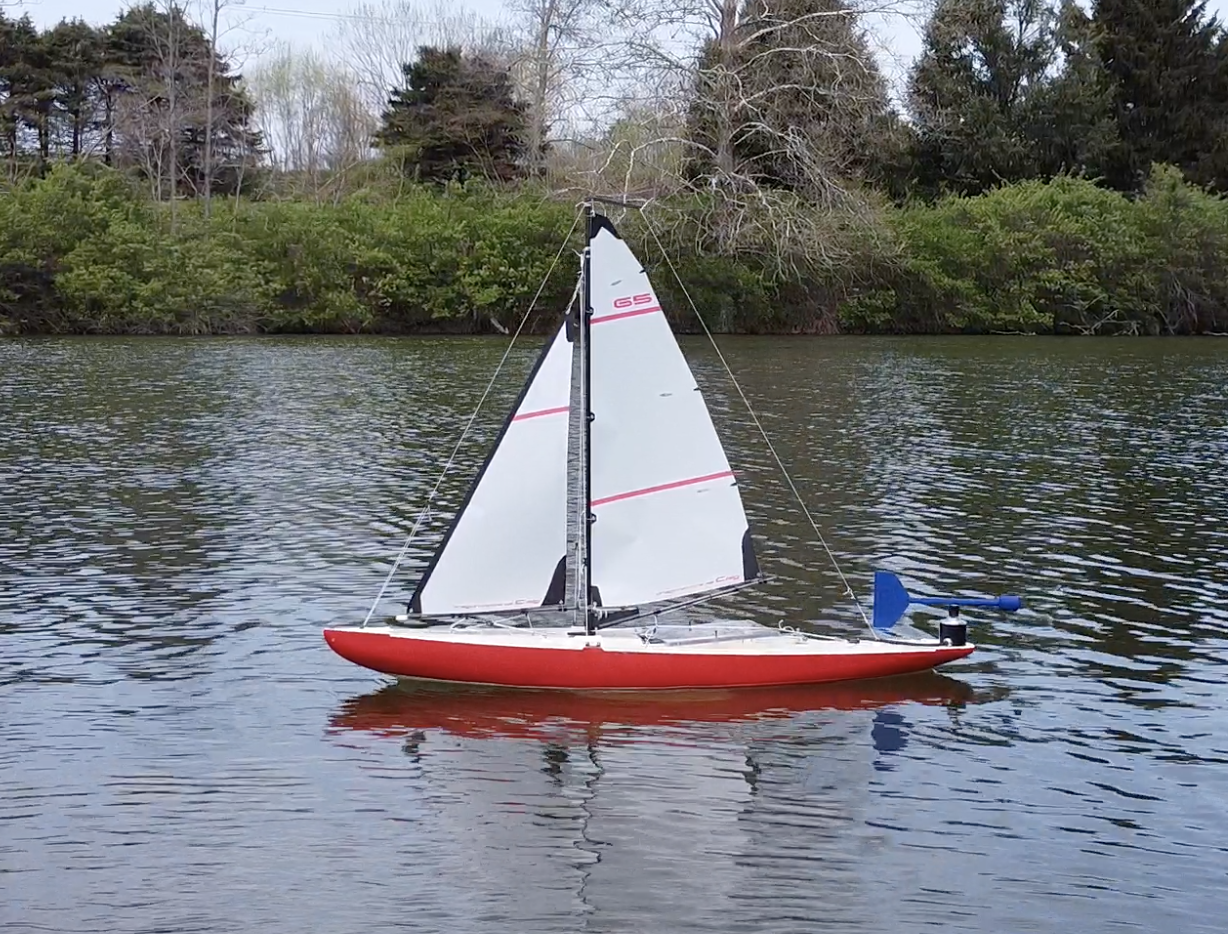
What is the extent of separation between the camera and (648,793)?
13.3 meters

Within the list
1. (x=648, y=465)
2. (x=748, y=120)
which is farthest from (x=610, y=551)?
(x=748, y=120)

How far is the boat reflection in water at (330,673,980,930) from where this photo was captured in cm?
1124

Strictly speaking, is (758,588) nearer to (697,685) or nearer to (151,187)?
(697,685)

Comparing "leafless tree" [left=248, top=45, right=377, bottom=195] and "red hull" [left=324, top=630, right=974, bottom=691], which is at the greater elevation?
"leafless tree" [left=248, top=45, right=377, bottom=195]

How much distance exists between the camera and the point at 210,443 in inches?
1367

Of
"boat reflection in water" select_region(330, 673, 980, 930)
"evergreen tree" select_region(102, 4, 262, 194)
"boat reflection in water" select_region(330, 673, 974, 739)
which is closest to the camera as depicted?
"boat reflection in water" select_region(330, 673, 980, 930)

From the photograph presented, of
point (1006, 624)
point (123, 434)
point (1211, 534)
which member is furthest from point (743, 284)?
point (1006, 624)

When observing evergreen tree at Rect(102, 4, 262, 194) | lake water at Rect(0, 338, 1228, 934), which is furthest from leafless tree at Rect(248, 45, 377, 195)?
lake water at Rect(0, 338, 1228, 934)

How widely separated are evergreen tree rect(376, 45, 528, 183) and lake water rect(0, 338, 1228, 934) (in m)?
58.4

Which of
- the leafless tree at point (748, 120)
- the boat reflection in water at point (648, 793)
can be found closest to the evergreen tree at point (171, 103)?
the leafless tree at point (748, 120)

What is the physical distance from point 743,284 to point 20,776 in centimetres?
6346

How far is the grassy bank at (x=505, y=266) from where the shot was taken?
71.4m

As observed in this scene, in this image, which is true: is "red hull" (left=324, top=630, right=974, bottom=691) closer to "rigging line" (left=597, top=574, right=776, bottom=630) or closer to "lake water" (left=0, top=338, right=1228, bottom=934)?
"lake water" (left=0, top=338, right=1228, bottom=934)

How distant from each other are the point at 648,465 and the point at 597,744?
3226 mm
